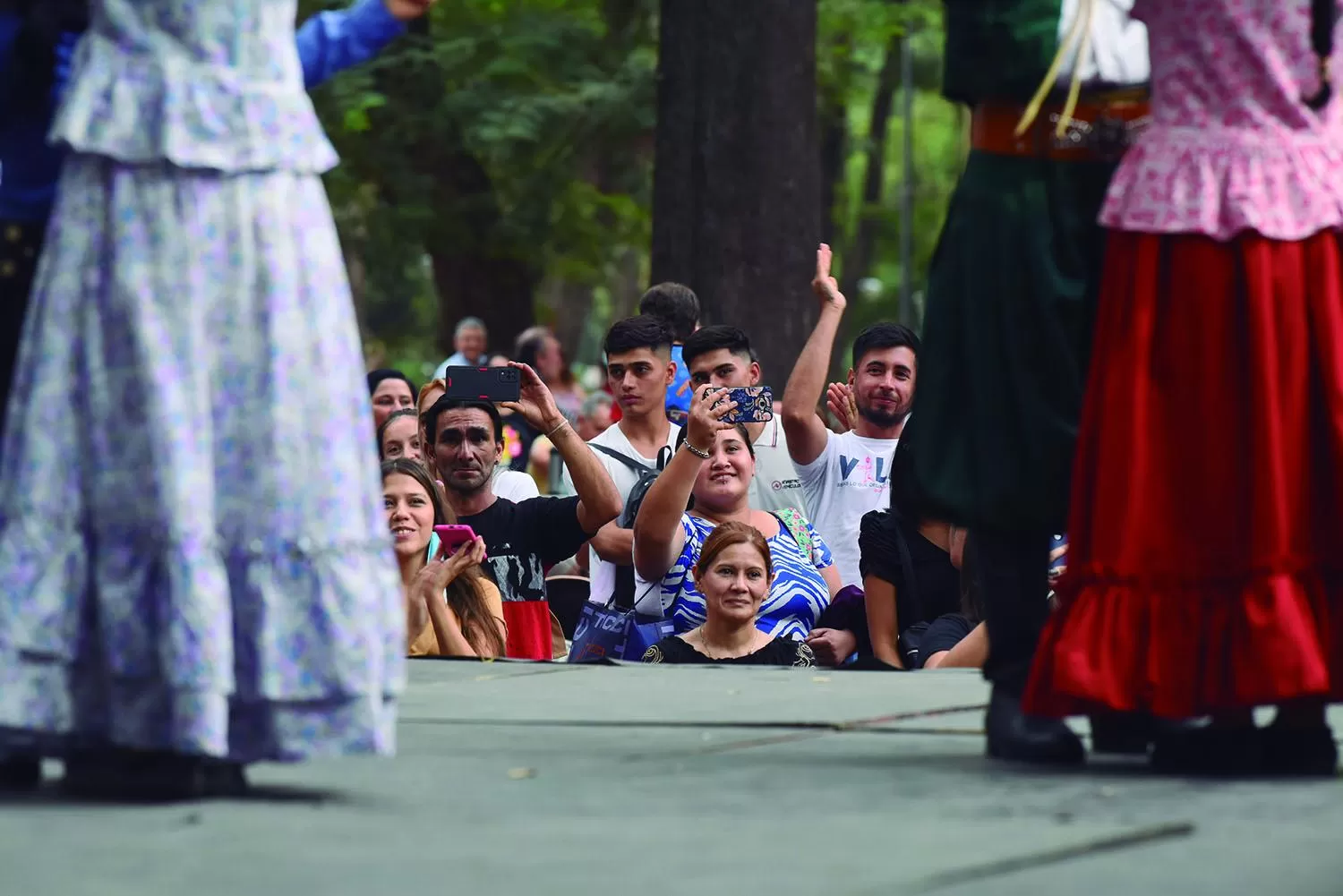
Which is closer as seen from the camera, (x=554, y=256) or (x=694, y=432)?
(x=694, y=432)

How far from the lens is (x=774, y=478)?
8898 millimetres

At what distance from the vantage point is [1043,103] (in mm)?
5082

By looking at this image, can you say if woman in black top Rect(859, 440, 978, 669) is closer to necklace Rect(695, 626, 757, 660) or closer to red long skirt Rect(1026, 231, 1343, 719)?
necklace Rect(695, 626, 757, 660)

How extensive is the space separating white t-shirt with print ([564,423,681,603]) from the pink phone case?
22.3 inches

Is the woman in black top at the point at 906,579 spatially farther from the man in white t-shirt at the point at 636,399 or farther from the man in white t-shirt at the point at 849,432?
the man in white t-shirt at the point at 636,399

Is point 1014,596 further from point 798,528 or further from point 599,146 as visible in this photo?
point 599,146

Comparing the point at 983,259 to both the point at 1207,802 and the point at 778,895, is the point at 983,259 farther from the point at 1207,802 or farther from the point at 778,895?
the point at 778,895

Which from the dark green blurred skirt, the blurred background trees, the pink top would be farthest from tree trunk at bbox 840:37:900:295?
the pink top

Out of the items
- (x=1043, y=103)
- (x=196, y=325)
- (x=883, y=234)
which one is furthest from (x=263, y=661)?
(x=883, y=234)

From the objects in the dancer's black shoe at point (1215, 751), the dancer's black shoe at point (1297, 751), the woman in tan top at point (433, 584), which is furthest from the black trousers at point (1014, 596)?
the woman in tan top at point (433, 584)

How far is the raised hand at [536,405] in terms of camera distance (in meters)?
8.38

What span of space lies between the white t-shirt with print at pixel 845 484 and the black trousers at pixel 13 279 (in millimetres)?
4515

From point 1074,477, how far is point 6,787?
82.4 inches

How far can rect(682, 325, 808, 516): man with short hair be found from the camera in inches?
349
